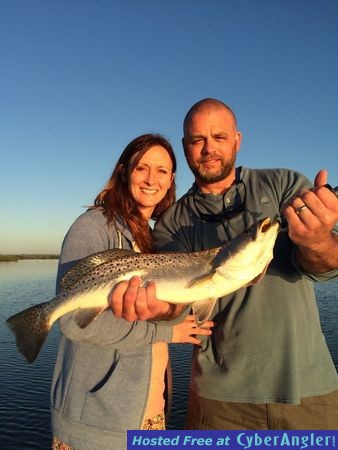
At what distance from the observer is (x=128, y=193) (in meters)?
4.85

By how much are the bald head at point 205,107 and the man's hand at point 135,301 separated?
2257mm

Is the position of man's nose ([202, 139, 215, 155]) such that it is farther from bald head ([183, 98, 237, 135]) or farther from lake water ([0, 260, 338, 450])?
lake water ([0, 260, 338, 450])

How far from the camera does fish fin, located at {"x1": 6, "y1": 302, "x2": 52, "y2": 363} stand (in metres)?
4.15

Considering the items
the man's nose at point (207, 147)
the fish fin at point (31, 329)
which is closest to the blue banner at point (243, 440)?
the fish fin at point (31, 329)

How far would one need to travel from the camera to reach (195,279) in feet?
13.4

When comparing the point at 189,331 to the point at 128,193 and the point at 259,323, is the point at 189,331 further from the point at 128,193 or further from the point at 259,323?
the point at 128,193

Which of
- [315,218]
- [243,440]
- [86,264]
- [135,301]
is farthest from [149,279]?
[243,440]

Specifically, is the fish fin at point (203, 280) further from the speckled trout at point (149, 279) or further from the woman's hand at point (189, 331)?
the woman's hand at point (189, 331)

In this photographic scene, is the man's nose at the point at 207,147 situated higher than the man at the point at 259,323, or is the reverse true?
the man's nose at the point at 207,147

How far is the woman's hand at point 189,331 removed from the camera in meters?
4.18

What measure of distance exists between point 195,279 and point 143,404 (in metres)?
1.28

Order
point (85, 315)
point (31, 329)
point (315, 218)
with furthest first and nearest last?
point (31, 329), point (85, 315), point (315, 218)

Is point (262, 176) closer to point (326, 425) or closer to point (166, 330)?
point (166, 330)

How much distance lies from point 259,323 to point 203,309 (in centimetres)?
66
